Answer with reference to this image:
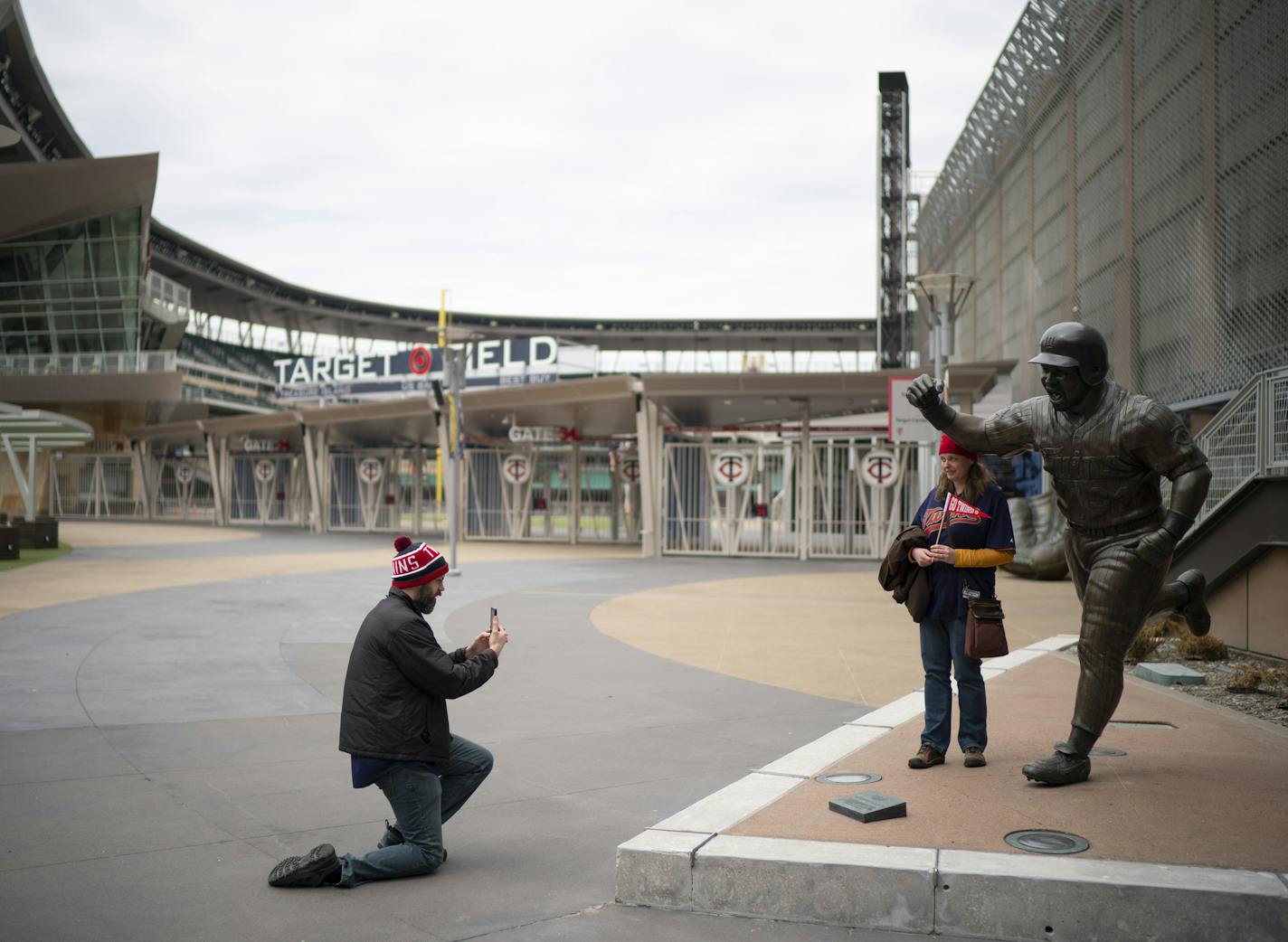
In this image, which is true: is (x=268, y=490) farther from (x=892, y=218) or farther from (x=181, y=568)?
(x=892, y=218)

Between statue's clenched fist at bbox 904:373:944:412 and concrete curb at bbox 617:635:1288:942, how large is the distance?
1.94 metres

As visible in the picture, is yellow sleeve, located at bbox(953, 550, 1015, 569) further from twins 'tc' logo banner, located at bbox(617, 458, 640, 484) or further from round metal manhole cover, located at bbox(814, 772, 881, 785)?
twins 'tc' logo banner, located at bbox(617, 458, 640, 484)

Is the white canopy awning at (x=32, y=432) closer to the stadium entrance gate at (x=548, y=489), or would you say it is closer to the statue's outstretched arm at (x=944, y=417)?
the stadium entrance gate at (x=548, y=489)

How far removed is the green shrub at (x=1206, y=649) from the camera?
9.52 m

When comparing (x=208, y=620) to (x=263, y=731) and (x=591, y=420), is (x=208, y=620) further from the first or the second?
(x=591, y=420)

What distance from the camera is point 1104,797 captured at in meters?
4.83

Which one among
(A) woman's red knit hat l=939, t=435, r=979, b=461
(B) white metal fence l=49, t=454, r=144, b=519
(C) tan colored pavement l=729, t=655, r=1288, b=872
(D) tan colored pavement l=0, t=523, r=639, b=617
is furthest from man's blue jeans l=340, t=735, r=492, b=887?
(B) white metal fence l=49, t=454, r=144, b=519

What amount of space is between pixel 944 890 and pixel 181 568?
62.6ft

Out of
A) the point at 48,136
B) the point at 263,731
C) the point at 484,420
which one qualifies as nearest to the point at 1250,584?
the point at 263,731

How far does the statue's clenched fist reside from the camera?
489cm

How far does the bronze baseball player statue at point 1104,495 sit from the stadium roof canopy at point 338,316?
143 ft

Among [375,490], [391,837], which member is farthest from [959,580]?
[375,490]

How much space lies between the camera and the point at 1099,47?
76.9ft

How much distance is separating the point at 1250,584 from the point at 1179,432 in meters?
5.99
